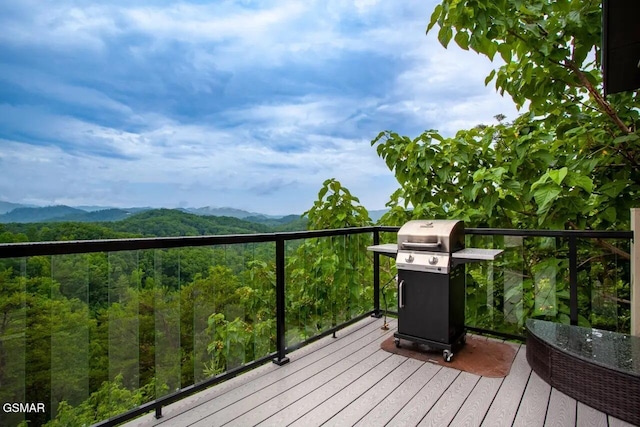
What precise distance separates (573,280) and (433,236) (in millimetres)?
1302

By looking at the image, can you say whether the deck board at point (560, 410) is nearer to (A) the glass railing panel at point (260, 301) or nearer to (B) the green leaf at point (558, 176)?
(B) the green leaf at point (558, 176)

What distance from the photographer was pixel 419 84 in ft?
29.0

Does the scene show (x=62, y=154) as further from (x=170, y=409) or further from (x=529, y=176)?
(x=529, y=176)

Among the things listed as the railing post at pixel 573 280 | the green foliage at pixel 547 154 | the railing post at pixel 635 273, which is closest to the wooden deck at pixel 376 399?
the railing post at pixel 573 280

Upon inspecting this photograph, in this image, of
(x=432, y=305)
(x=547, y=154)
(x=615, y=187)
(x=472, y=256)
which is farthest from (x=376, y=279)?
(x=615, y=187)

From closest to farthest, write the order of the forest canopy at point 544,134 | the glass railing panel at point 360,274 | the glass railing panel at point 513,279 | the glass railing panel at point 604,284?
1. the glass railing panel at point 604,284
2. the forest canopy at point 544,134
3. the glass railing panel at point 513,279
4. the glass railing panel at point 360,274

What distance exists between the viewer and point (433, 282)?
2.98 m

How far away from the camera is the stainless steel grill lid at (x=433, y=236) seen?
2.92 metres

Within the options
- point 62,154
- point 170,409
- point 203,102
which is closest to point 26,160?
point 62,154

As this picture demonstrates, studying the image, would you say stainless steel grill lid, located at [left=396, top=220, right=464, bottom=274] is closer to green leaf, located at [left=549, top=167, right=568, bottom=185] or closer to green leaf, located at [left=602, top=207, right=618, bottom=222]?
green leaf, located at [left=549, top=167, right=568, bottom=185]

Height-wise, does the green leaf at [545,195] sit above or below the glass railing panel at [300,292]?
above

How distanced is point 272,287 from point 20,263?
5.64ft

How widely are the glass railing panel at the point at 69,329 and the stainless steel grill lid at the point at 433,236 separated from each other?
7.98 ft

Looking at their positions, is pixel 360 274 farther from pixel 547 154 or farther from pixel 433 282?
pixel 547 154
